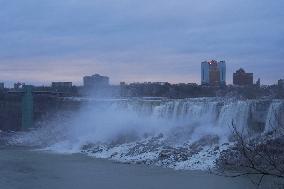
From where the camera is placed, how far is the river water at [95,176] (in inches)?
1046

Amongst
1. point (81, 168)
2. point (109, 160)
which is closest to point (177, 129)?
point (109, 160)

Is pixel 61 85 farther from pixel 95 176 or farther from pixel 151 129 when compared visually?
pixel 95 176

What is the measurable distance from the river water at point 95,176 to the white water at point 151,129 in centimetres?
276

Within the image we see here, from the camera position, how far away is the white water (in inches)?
1494

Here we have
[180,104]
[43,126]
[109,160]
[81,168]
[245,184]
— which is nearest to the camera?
[245,184]

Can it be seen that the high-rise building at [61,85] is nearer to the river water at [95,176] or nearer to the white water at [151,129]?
the white water at [151,129]

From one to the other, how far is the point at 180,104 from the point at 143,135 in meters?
4.17

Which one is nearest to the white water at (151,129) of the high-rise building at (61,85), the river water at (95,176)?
the river water at (95,176)

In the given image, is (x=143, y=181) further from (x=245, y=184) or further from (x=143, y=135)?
(x=143, y=135)

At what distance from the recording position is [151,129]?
48.8 metres

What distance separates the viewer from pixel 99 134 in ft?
174

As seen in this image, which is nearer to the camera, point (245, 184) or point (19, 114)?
point (245, 184)

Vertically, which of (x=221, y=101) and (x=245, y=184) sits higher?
(x=221, y=101)

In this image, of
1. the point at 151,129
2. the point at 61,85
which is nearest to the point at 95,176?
the point at 151,129
